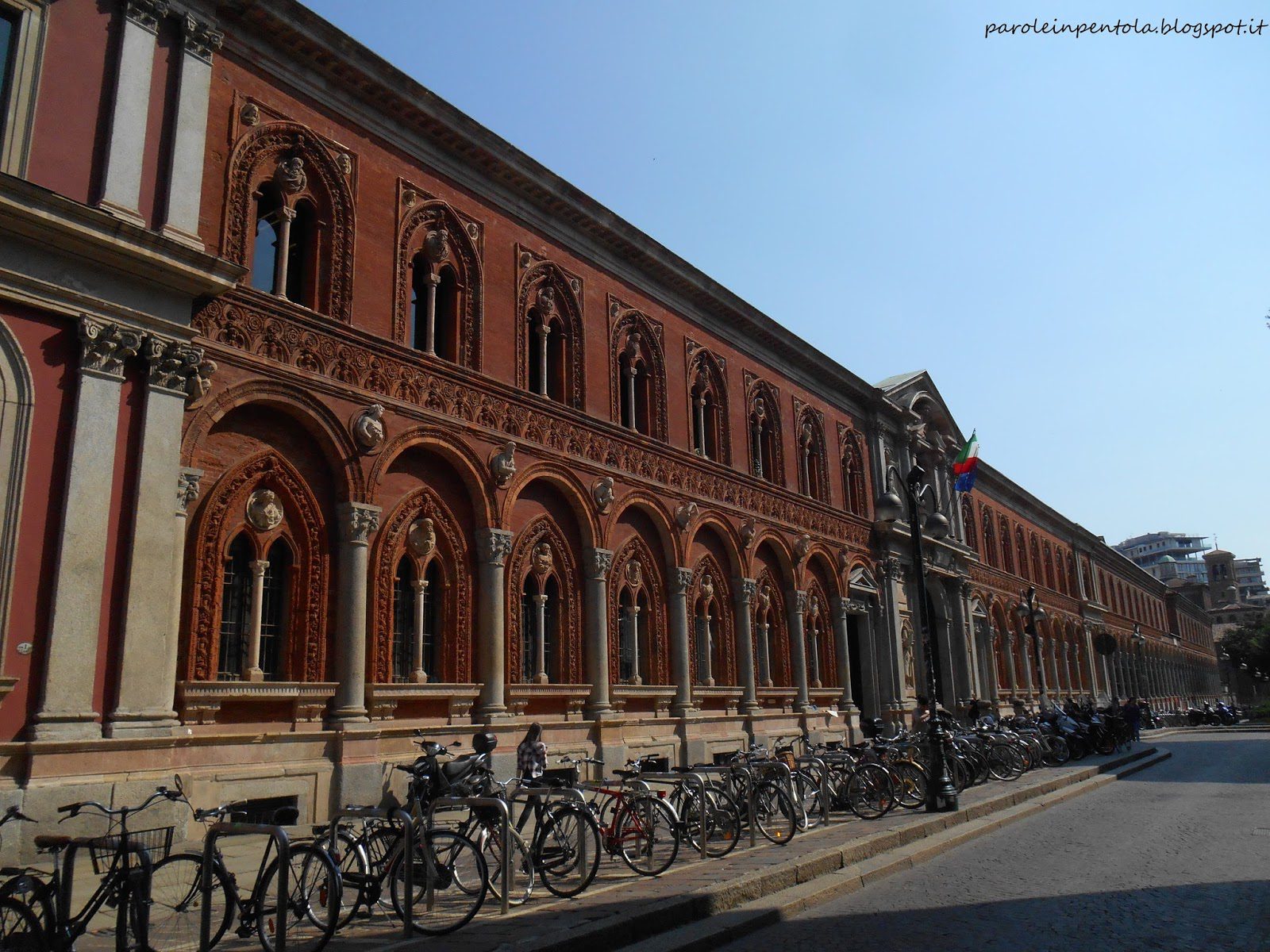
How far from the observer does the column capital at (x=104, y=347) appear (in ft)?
33.1

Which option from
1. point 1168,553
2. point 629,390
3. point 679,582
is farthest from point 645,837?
point 1168,553

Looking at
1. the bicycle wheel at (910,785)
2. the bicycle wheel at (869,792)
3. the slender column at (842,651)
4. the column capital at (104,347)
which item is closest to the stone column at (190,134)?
the column capital at (104,347)

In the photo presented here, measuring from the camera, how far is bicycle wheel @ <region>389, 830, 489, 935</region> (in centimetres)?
702

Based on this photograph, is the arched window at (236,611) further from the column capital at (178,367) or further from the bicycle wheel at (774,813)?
the bicycle wheel at (774,813)

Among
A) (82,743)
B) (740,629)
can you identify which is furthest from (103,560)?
(740,629)

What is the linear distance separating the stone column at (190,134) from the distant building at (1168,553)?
5554 inches

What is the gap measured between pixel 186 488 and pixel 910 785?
10.5 metres

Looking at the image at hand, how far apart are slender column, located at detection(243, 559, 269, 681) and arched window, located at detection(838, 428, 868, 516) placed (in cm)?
1864

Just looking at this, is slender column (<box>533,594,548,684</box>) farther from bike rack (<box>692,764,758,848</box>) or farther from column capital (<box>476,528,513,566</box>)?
bike rack (<box>692,764,758,848</box>)

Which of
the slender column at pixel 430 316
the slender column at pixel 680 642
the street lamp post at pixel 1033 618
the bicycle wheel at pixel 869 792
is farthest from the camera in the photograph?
the street lamp post at pixel 1033 618

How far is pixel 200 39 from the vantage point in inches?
472

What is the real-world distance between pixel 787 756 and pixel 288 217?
404 inches

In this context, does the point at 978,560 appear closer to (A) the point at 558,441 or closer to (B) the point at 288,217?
(A) the point at 558,441

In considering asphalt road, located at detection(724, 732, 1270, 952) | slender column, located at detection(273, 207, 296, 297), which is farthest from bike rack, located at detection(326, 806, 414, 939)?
slender column, located at detection(273, 207, 296, 297)
